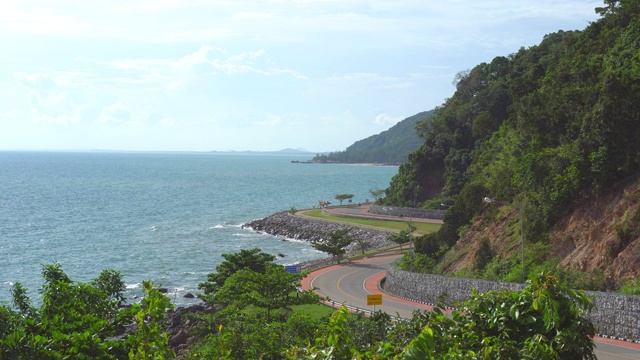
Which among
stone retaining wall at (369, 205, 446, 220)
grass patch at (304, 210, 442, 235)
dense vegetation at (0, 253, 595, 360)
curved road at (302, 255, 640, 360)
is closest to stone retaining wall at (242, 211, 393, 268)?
grass patch at (304, 210, 442, 235)

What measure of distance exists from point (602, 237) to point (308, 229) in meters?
55.0

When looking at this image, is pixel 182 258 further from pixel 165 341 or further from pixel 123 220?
pixel 165 341

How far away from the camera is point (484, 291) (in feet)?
120

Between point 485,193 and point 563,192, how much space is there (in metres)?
14.8

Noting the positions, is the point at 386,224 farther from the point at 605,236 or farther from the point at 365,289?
the point at 605,236

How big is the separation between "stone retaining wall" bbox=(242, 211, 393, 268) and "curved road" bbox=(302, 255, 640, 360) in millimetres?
14273

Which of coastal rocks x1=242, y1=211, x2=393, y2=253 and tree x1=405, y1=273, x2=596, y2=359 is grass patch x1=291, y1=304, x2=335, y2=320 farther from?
coastal rocks x1=242, y1=211, x2=393, y2=253

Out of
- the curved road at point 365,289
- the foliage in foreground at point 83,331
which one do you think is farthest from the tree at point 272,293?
the foliage in foreground at point 83,331

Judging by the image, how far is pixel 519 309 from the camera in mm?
8656

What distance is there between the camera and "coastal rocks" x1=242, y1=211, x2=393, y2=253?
79250 mm

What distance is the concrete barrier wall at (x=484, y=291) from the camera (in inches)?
1177

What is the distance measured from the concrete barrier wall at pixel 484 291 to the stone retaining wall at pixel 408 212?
3981 centimetres

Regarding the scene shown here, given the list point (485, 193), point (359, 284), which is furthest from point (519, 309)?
point (485, 193)

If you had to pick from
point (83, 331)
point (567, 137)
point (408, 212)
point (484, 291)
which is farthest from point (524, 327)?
point (408, 212)
